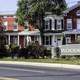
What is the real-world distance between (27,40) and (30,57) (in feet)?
79.4

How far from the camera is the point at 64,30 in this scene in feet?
217

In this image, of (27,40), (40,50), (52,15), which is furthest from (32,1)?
(40,50)

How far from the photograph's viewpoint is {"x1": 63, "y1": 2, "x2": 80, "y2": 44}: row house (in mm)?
64500

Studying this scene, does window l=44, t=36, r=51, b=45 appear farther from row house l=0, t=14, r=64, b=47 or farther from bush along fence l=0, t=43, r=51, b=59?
Result: bush along fence l=0, t=43, r=51, b=59

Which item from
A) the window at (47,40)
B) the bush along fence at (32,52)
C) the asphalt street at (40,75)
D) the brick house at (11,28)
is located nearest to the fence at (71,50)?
the bush along fence at (32,52)

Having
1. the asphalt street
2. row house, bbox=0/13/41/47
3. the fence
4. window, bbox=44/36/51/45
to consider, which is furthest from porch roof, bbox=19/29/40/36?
the asphalt street

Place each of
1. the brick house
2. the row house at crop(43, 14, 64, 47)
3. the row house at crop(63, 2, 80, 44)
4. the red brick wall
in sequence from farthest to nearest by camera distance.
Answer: the red brick wall
the brick house
the row house at crop(43, 14, 64, 47)
the row house at crop(63, 2, 80, 44)

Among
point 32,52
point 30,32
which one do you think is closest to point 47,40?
point 30,32

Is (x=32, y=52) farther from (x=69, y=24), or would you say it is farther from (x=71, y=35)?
(x=69, y=24)

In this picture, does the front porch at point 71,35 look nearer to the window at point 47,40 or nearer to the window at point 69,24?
the window at point 69,24

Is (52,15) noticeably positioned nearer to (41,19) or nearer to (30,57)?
(41,19)

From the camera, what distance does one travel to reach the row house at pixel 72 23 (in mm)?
64500

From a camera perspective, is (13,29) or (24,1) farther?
(13,29)

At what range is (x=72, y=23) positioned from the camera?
65375 mm
